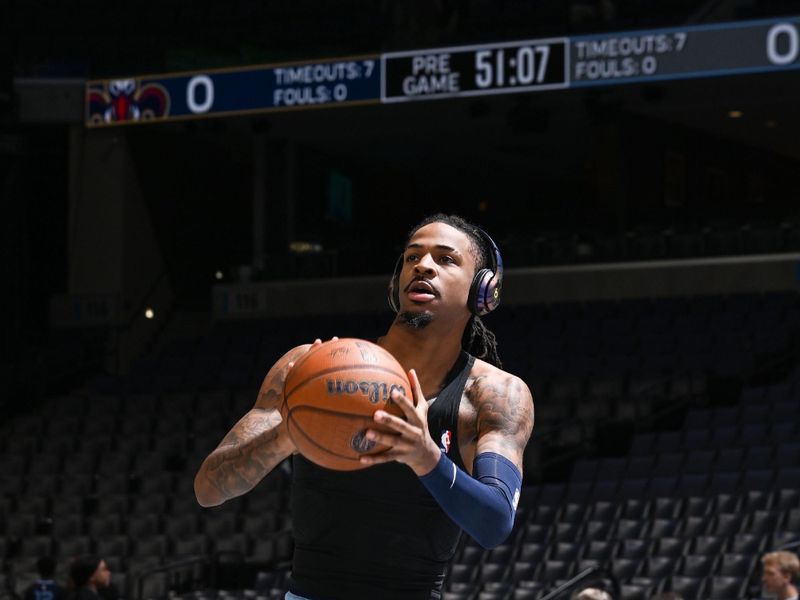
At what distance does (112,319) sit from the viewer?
978 inches

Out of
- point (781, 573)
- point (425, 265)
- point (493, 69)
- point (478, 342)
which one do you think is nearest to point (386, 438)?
point (425, 265)

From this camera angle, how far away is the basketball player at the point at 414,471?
12.7 feet

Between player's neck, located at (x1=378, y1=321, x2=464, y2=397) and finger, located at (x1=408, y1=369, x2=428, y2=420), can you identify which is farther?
player's neck, located at (x1=378, y1=321, x2=464, y2=397)

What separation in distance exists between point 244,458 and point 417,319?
0.62 metres

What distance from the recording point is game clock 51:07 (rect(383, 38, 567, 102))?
795 inches

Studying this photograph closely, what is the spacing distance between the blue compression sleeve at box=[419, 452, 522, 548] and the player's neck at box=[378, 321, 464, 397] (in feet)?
1.57

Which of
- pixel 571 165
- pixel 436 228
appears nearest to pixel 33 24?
pixel 571 165

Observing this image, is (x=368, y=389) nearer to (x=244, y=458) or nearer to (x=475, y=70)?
(x=244, y=458)

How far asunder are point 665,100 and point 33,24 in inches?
459

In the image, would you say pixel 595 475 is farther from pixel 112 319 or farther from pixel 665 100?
pixel 112 319

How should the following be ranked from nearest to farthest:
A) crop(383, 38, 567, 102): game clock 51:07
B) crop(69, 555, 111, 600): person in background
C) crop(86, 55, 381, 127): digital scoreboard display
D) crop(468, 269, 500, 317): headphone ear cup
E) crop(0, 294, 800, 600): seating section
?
1. crop(468, 269, 500, 317): headphone ear cup
2. crop(69, 555, 111, 600): person in background
3. crop(0, 294, 800, 600): seating section
4. crop(383, 38, 567, 102): game clock 51:07
5. crop(86, 55, 381, 127): digital scoreboard display

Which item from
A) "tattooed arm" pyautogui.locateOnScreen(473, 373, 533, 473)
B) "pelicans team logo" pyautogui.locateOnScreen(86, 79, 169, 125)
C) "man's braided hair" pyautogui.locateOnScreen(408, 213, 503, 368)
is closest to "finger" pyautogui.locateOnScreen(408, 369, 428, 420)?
"tattooed arm" pyautogui.locateOnScreen(473, 373, 533, 473)

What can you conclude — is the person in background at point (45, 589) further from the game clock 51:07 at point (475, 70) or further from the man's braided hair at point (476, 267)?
the game clock 51:07 at point (475, 70)

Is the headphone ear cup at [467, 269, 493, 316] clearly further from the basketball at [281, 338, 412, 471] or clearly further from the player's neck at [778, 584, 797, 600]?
the player's neck at [778, 584, 797, 600]
